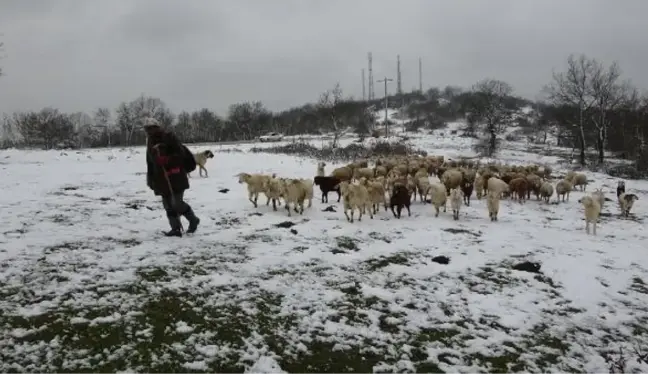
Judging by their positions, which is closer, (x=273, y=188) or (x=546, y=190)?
(x=273, y=188)

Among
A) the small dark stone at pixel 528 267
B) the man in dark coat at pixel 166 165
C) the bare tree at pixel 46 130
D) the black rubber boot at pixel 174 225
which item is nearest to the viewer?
the small dark stone at pixel 528 267

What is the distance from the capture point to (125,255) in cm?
709

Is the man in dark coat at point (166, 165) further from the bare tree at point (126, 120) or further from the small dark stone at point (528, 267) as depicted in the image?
the bare tree at point (126, 120)

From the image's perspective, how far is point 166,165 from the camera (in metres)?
7.80

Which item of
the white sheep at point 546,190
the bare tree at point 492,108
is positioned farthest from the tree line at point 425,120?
the white sheep at point 546,190

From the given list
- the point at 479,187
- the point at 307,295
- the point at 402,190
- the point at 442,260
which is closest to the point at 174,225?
the point at 307,295

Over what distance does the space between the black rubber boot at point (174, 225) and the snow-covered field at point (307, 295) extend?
0.30m

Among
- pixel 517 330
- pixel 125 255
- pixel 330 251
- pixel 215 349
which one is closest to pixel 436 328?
pixel 517 330

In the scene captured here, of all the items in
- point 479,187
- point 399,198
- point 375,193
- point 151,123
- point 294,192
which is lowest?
point 479,187

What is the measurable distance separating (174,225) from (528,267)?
6238 millimetres

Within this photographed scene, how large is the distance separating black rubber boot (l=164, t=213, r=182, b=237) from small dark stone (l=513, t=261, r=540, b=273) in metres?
5.96

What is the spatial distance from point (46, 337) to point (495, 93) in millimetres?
57752

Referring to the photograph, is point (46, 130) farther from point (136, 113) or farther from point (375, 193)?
point (375, 193)

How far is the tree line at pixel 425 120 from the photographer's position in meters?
38.1
